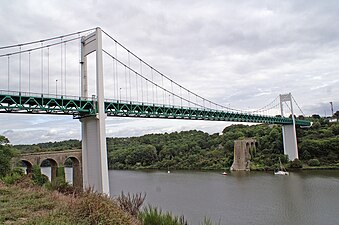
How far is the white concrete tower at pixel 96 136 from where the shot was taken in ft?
47.1

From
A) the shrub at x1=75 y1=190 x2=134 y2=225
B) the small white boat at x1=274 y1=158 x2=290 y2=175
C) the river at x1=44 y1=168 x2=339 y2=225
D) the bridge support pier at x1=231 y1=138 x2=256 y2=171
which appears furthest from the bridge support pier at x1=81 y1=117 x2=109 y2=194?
the bridge support pier at x1=231 y1=138 x2=256 y2=171

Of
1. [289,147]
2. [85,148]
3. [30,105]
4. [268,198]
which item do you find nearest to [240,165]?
[289,147]

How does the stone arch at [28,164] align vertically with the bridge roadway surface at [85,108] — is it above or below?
below

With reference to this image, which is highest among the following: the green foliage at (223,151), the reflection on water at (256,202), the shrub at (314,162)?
the green foliage at (223,151)

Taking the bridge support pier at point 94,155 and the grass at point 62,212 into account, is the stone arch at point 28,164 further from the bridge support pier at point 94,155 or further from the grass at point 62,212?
the grass at point 62,212

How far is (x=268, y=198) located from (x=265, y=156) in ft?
64.1

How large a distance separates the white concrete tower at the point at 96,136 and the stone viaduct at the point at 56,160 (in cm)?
569

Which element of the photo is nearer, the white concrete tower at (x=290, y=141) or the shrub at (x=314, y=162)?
the shrub at (x=314, y=162)

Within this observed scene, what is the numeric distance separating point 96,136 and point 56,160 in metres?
8.76

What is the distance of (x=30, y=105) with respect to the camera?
555 inches

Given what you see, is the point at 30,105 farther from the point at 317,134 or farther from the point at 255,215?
the point at 317,134

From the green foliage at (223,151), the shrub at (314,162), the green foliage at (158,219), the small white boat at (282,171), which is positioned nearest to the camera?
the green foliage at (158,219)

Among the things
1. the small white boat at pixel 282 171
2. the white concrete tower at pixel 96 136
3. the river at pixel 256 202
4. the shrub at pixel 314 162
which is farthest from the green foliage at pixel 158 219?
the shrub at pixel 314 162

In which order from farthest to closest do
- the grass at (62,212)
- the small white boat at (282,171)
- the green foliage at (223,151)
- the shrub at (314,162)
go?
the green foliage at (223,151)
the shrub at (314,162)
the small white boat at (282,171)
the grass at (62,212)
